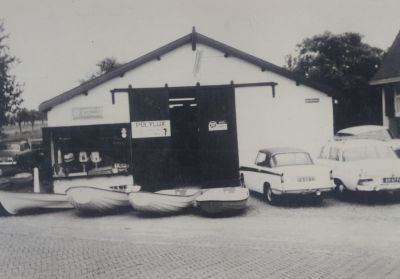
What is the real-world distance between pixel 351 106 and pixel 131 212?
16.3m

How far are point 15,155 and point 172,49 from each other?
35.2ft

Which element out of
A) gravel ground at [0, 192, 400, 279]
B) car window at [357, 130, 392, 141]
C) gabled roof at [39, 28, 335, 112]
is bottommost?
gravel ground at [0, 192, 400, 279]

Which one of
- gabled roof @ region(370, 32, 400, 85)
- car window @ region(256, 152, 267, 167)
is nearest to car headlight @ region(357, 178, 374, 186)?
car window @ region(256, 152, 267, 167)

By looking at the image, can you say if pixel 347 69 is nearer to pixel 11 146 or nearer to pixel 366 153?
pixel 366 153

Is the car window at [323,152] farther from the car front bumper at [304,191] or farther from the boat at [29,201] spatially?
the boat at [29,201]

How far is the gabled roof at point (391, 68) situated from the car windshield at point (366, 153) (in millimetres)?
8732

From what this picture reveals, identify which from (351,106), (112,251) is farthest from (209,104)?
(351,106)

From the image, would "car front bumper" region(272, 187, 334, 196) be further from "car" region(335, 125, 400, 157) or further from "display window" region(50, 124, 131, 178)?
"car" region(335, 125, 400, 157)

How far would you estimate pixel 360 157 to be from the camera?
12.5 m

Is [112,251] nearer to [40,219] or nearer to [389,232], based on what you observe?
[40,219]

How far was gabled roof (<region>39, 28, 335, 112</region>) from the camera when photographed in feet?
44.2

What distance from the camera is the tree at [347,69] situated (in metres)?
23.8

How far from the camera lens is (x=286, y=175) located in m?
11.8

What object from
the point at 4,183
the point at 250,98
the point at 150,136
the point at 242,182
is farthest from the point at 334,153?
the point at 4,183
